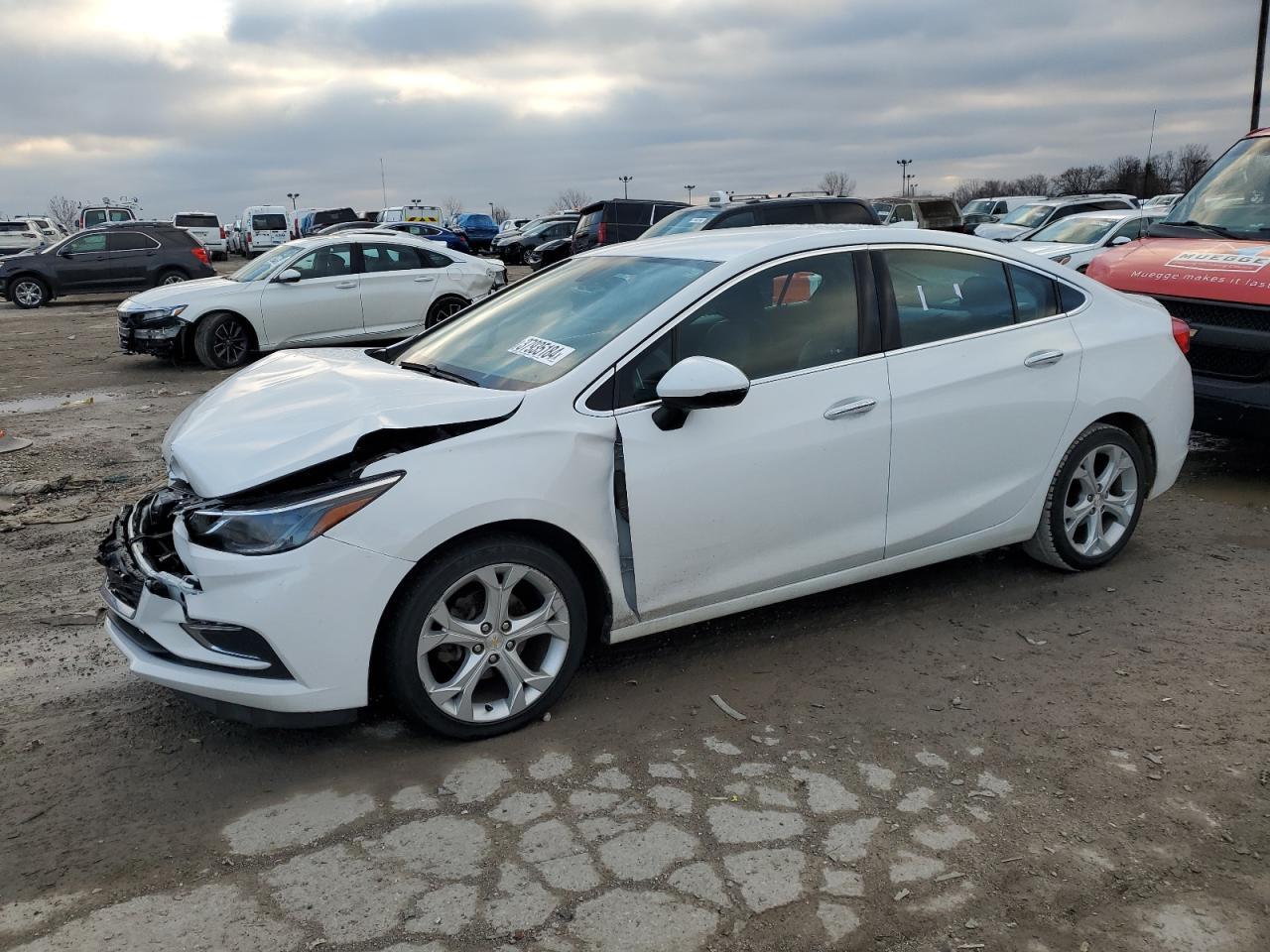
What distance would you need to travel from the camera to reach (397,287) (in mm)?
13039

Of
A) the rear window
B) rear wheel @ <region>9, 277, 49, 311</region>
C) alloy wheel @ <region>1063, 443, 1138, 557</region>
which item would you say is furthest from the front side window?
the rear window

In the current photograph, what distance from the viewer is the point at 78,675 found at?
4145mm

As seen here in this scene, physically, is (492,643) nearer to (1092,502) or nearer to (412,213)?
(1092,502)

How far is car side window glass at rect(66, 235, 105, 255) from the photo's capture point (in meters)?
21.4

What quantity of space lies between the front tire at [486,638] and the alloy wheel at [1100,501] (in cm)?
256

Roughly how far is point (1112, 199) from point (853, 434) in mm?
20039

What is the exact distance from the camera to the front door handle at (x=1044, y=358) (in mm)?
4562

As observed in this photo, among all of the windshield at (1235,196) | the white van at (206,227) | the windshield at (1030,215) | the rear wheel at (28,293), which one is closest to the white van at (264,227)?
the white van at (206,227)

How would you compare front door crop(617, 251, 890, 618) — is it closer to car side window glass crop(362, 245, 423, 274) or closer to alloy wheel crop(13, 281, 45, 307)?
car side window glass crop(362, 245, 423, 274)

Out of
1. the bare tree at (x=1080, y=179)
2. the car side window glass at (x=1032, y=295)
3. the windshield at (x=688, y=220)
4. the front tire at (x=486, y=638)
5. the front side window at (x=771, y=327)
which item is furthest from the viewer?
the bare tree at (x=1080, y=179)

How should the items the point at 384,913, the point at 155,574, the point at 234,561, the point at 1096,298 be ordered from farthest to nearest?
the point at 1096,298
the point at 155,574
the point at 234,561
the point at 384,913

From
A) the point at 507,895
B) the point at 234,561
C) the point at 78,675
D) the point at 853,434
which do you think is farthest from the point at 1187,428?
the point at 78,675

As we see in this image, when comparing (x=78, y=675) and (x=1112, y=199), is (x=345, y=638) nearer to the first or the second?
(x=78, y=675)

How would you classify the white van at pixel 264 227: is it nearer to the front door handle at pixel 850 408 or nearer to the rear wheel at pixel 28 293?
the rear wheel at pixel 28 293
